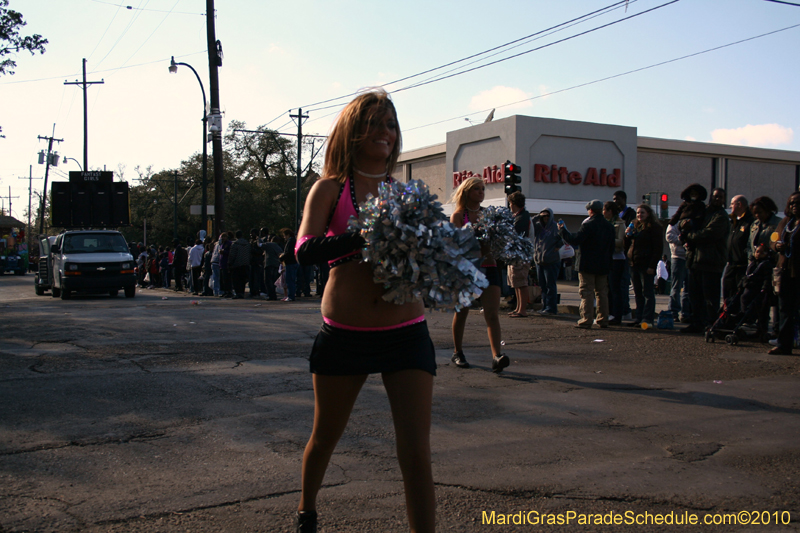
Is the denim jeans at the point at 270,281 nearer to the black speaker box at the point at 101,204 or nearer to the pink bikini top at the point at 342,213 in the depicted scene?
the black speaker box at the point at 101,204

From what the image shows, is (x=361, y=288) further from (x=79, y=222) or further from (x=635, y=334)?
(x=79, y=222)

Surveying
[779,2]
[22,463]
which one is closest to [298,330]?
[22,463]

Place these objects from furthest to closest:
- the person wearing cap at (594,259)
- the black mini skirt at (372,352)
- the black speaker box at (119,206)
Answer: the black speaker box at (119,206) → the person wearing cap at (594,259) → the black mini skirt at (372,352)

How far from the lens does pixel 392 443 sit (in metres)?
4.30

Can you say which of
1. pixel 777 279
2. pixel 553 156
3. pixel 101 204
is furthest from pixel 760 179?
pixel 777 279

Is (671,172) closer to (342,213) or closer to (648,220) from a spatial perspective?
(648,220)

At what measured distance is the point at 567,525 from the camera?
10.2ft

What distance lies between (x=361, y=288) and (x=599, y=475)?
2.05 m

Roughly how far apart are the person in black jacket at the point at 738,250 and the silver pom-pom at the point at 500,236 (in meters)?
4.48

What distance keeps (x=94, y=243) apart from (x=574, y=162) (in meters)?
23.4

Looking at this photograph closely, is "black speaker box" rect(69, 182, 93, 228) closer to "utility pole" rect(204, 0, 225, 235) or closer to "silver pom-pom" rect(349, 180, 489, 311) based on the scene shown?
"utility pole" rect(204, 0, 225, 235)

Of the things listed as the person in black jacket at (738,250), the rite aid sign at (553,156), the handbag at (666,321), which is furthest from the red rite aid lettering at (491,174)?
the person in black jacket at (738,250)

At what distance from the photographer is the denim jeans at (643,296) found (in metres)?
10.7

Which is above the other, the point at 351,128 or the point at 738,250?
the point at 351,128
